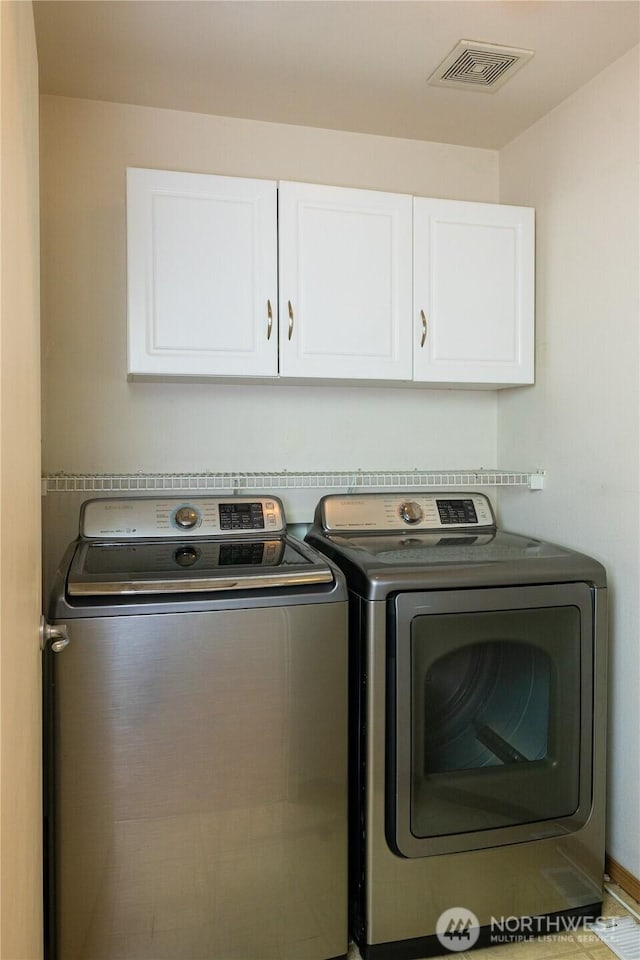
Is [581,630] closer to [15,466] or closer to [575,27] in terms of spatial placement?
[15,466]

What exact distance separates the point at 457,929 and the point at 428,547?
0.97 metres

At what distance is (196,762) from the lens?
1533mm

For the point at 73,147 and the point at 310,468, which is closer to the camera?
the point at 73,147

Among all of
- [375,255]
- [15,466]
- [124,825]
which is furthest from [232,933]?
[375,255]

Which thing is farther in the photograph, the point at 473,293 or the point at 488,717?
the point at 473,293

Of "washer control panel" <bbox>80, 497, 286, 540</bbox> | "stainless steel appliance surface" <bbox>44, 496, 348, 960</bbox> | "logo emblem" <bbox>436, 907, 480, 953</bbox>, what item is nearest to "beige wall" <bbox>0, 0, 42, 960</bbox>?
"stainless steel appliance surface" <bbox>44, 496, 348, 960</bbox>

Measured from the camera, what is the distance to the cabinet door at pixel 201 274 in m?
1.91

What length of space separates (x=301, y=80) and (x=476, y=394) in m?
1.21

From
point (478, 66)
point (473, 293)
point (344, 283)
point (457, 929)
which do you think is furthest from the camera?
point (473, 293)

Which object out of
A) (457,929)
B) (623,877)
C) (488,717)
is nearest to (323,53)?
(488,717)

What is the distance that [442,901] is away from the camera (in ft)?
5.54

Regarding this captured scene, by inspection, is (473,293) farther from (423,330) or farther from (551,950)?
(551,950)

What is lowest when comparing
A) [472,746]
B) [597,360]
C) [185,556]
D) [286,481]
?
[472,746]

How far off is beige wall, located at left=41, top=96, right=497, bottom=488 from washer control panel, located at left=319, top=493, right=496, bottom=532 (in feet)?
0.72
